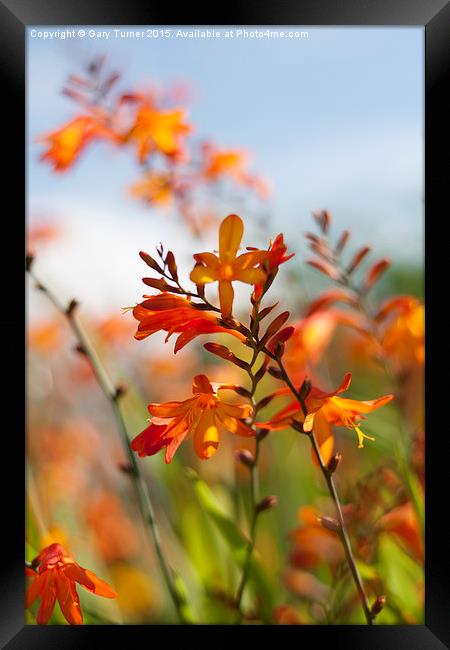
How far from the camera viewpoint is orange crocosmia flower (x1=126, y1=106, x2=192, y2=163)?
0.87 metres

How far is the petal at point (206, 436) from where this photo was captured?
0.52 metres

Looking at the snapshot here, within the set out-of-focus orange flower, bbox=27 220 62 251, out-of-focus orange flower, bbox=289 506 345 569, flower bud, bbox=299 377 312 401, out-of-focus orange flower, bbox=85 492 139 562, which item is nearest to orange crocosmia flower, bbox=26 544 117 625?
flower bud, bbox=299 377 312 401

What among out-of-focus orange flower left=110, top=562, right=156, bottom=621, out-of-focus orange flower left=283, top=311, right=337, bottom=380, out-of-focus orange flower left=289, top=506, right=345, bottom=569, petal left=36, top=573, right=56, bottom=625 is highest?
out-of-focus orange flower left=283, top=311, right=337, bottom=380

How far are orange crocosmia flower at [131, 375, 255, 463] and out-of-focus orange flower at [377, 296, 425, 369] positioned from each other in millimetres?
319

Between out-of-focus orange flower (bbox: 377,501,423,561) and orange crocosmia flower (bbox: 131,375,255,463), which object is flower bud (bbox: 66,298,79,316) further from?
out-of-focus orange flower (bbox: 377,501,423,561)

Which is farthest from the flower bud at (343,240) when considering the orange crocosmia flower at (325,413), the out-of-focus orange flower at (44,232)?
the out-of-focus orange flower at (44,232)

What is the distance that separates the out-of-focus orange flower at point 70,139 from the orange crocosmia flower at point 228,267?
1.40 ft

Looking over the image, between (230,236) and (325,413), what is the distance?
0.55 ft

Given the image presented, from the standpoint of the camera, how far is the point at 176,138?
2.96 feet

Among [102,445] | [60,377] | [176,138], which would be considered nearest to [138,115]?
[176,138]
